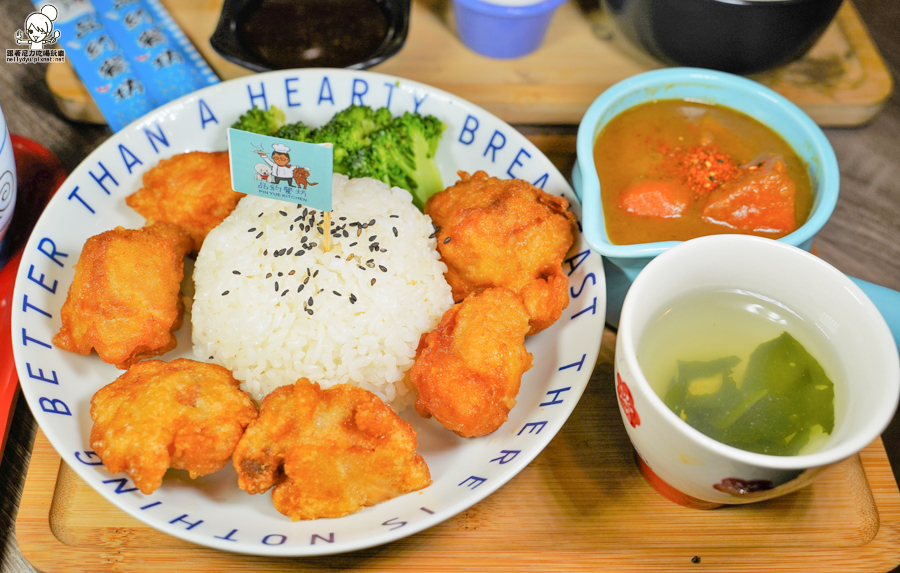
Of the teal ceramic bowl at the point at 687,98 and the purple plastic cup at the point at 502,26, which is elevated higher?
the purple plastic cup at the point at 502,26

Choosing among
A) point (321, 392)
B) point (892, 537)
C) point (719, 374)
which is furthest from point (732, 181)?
point (321, 392)

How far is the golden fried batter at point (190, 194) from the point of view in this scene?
3.07m

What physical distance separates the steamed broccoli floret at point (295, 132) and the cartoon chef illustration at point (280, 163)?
0.64m

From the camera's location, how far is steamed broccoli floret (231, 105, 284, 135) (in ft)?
10.4

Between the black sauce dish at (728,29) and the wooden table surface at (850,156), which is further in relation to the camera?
the wooden table surface at (850,156)

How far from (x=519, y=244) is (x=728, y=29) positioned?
5.49ft

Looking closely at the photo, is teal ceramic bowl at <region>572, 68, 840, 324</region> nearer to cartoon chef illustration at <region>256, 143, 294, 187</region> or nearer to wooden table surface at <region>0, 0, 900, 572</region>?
wooden table surface at <region>0, 0, 900, 572</region>

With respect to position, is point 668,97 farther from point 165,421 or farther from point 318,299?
point 165,421

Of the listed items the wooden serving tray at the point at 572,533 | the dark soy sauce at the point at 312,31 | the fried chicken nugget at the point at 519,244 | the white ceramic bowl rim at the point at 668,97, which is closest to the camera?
the wooden serving tray at the point at 572,533

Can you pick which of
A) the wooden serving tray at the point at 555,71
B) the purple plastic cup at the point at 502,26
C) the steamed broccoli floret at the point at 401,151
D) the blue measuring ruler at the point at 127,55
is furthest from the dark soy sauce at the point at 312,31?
the steamed broccoli floret at the point at 401,151

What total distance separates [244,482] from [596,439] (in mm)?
1458

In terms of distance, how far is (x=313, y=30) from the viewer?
12.9ft

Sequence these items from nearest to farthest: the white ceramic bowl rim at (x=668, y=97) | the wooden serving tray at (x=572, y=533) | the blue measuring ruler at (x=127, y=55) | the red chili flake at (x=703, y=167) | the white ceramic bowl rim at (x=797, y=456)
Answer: the white ceramic bowl rim at (x=797, y=456)
the wooden serving tray at (x=572, y=533)
the white ceramic bowl rim at (x=668, y=97)
the red chili flake at (x=703, y=167)
the blue measuring ruler at (x=127, y=55)

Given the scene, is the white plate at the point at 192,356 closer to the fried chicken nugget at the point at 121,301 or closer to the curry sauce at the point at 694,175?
the fried chicken nugget at the point at 121,301
